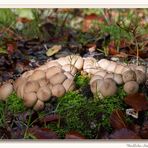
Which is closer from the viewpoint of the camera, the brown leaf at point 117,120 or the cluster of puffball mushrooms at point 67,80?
the brown leaf at point 117,120

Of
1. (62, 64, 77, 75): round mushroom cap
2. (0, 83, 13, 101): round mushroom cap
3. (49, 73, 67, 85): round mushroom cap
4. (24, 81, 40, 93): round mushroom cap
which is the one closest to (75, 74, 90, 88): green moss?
(62, 64, 77, 75): round mushroom cap

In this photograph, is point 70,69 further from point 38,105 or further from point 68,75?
point 38,105

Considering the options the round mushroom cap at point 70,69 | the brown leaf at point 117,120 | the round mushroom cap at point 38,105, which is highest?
the round mushroom cap at point 70,69

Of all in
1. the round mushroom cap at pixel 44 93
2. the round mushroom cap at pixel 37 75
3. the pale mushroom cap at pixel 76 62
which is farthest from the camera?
the pale mushroom cap at pixel 76 62

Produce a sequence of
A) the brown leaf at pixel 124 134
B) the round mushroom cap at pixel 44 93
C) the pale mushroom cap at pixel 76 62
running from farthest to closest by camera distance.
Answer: the pale mushroom cap at pixel 76 62 < the round mushroom cap at pixel 44 93 < the brown leaf at pixel 124 134

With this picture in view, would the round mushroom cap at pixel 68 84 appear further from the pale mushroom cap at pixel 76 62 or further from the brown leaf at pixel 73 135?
the brown leaf at pixel 73 135

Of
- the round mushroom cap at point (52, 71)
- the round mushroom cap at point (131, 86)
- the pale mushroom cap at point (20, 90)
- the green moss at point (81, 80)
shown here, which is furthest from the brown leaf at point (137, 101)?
the pale mushroom cap at point (20, 90)
